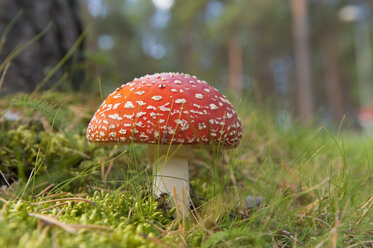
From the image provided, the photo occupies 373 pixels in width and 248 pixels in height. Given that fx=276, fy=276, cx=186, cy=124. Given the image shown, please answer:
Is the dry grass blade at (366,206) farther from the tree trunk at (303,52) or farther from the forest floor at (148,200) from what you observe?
the tree trunk at (303,52)

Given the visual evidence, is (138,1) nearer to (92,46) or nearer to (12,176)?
(92,46)

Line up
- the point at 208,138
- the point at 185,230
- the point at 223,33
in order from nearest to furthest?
the point at 185,230, the point at 208,138, the point at 223,33

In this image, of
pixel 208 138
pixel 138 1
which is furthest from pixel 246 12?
pixel 208 138

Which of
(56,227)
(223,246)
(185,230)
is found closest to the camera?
(56,227)

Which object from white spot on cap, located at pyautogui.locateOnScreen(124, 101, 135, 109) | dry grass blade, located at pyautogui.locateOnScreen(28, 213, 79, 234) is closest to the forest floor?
dry grass blade, located at pyautogui.locateOnScreen(28, 213, 79, 234)

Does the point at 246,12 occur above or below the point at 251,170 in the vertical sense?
above

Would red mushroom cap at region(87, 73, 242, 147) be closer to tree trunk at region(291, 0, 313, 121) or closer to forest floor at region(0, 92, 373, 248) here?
forest floor at region(0, 92, 373, 248)

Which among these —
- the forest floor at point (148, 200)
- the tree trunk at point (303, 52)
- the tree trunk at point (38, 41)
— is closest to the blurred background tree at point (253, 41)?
the tree trunk at point (303, 52)
